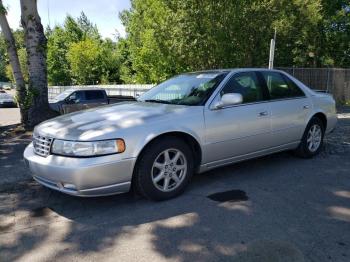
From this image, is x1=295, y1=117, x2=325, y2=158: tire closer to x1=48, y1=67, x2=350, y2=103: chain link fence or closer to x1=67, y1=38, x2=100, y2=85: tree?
x1=48, y1=67, x2=350, y2=103: chain link fence

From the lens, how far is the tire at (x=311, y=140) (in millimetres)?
6141

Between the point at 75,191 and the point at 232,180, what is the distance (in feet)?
7.24

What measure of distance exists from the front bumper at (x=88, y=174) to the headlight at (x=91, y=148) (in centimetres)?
5

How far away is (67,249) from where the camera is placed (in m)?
3.36

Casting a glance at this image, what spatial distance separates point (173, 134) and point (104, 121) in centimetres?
Answer: 81

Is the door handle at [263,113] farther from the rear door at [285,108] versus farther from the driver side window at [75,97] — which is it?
the driver side window at [75,97]

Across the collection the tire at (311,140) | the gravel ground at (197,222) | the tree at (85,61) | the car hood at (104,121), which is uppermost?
the tree at (85,61)

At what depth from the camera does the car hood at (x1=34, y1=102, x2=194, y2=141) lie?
400 centimetres

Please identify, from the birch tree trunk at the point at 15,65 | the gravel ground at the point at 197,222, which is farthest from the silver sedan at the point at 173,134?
the birch tree trunk at the point at 15,65

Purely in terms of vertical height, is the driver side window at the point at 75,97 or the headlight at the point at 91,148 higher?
the headlight at the point at 91,148

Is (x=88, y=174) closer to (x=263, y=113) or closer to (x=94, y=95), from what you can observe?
(x=263, y=113)

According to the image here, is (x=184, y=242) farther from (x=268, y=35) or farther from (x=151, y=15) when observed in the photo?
(x=151, y=15)

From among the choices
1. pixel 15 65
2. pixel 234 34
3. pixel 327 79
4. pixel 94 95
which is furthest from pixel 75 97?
pixel 327 79

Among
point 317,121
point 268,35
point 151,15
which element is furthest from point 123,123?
point 151,15
